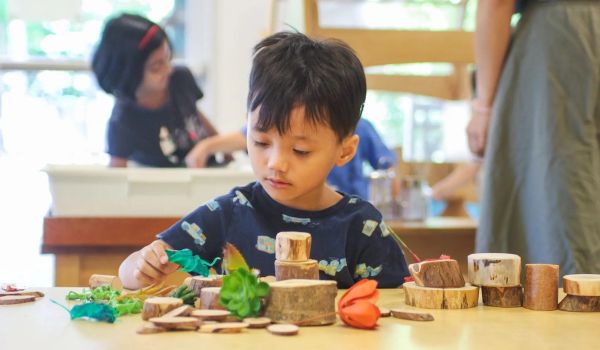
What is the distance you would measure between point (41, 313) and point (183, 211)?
4.27 feet

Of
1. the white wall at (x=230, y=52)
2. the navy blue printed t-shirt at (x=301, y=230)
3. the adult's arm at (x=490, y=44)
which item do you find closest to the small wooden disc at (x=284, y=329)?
the navy blue printed t-shirt at (x=301, y=230)

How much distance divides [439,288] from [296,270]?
0.18m

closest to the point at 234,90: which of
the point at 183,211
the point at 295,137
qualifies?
Result: the point at 183,211

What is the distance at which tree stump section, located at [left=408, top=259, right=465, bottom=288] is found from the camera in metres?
0.93

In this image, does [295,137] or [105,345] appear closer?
[105,345]

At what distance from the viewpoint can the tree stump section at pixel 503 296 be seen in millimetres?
944

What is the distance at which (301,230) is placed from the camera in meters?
1.21

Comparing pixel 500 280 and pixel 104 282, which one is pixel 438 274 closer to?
pixel 500 280

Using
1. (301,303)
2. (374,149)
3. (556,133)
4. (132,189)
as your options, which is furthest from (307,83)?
(374,149)

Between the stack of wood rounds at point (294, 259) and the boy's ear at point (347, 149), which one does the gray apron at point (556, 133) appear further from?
the stack of wood rounds at point (294, 259)

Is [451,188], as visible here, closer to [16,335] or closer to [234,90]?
[234,90]

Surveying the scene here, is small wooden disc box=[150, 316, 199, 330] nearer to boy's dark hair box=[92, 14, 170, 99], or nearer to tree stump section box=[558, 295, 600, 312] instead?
tree stump section box=[558, 295, 600, 312]

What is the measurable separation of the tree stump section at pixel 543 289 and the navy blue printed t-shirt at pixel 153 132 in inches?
70.9

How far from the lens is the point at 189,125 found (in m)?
2.64
